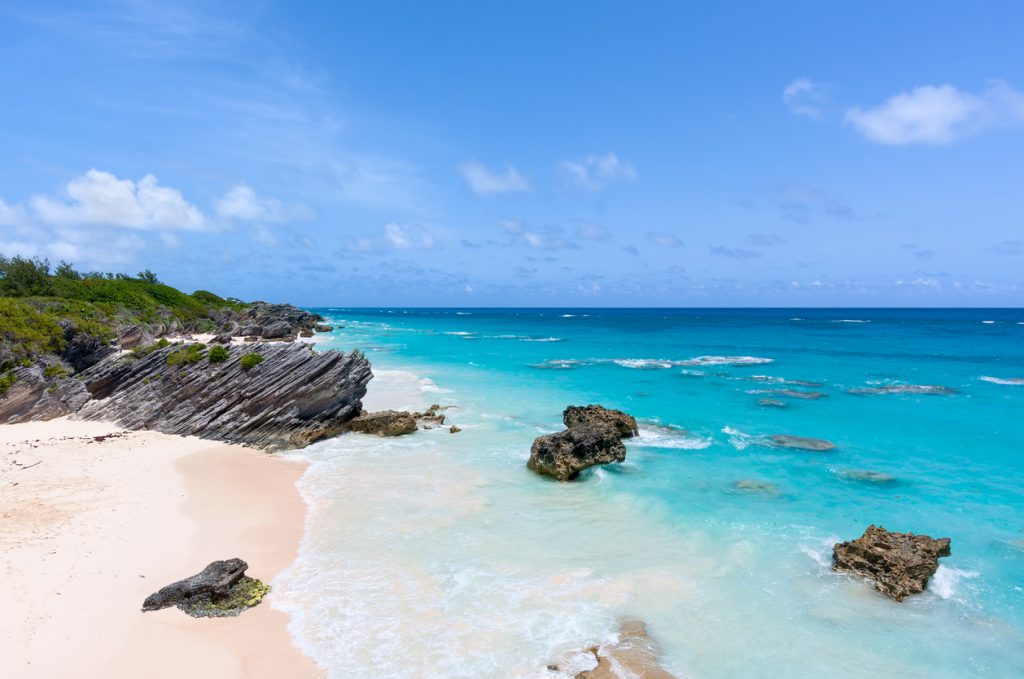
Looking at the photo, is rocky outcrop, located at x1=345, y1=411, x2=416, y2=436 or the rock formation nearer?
the rock formation

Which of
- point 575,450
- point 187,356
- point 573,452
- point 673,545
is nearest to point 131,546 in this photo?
point 573,452

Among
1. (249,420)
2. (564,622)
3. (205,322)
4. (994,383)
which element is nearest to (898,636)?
(564,622)

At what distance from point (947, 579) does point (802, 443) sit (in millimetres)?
13243

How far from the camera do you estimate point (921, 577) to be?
13.5m

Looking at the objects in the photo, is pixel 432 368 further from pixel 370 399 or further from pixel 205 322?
pixel 205 322

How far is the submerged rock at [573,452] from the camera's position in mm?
21438

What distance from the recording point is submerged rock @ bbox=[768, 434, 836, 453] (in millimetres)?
26328

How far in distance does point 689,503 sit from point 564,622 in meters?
8.83

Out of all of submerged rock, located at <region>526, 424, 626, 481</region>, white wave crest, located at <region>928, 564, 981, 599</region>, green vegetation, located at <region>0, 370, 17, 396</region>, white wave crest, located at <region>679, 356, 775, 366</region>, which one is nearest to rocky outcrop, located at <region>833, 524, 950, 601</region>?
white wave crest, located at <region>928, 564, 981, 599</region>

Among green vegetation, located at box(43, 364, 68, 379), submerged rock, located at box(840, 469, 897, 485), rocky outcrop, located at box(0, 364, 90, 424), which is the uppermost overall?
green vegetation, located at box(43, 364, 68, 379)

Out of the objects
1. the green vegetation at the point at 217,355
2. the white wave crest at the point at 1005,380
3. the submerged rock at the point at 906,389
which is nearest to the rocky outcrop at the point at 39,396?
the green vegetation at the point at 217,355

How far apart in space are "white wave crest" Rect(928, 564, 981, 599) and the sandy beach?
15015 millimetres

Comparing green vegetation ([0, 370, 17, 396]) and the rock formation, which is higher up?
green vegetation ([0, 370, 17, 396])

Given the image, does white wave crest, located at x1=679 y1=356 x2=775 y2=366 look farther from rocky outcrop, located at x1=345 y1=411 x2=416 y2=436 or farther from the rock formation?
rocky outcrop, located at x1=345 y1=411 x2=416 y2=436
